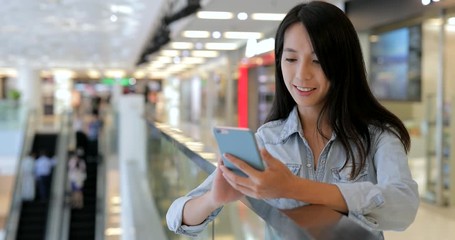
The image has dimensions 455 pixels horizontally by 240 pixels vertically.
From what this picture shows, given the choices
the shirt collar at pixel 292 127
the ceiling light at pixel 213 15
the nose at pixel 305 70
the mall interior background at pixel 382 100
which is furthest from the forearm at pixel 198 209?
the ceiling light at pixel 213 15

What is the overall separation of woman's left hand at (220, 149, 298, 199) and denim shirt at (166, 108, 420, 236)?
14 centimetres

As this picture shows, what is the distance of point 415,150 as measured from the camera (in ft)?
24.2

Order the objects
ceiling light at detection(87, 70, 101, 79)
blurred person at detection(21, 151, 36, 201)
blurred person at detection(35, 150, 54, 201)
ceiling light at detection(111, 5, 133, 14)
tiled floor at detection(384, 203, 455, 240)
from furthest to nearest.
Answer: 1. ceiling light at detection(87, 70, 101, 79)
2. blurred person at detection(21, 151, 36, 201)
3. blurred person at detection(35, 150, 54, 201)
4. ceiling light at detection(111, 5, 133, 14)
5. tiled floor at detection(384, 203, 455, 240)

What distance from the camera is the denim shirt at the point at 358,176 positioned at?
106 cm

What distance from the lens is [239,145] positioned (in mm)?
990

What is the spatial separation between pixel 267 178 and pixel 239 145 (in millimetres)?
81

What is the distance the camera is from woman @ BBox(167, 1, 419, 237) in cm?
108

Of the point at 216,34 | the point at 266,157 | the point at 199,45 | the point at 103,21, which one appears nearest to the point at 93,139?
the point at 199,45

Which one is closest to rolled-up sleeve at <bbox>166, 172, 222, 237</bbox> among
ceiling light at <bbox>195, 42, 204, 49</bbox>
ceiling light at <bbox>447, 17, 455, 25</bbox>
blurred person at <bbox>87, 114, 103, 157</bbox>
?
ceiling light at <bbox>447, 17, 455, 25</bbox>

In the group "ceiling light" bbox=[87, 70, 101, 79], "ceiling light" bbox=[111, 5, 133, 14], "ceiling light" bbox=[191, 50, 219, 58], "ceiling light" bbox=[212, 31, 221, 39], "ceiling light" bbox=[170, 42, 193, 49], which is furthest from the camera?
"ceiling light" bbox=[87, 70, 101, 79]

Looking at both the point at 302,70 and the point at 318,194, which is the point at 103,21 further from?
the point at 318,194

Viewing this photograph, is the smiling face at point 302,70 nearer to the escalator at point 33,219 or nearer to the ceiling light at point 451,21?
the ceiling light at point 451,21

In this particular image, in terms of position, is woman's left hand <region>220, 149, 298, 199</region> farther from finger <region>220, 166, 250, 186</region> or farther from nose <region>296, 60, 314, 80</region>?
nose <region>296, 60, 314, 80</region>

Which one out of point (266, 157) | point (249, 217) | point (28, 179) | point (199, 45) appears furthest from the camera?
point (199, 45)
